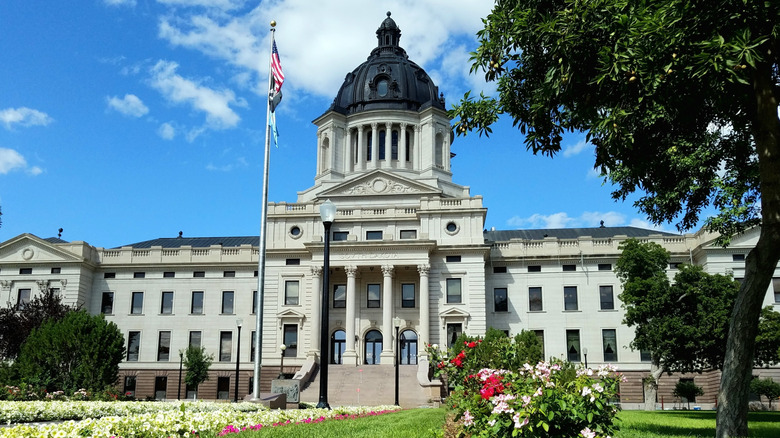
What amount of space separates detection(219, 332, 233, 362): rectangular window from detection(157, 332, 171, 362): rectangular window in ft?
14.7

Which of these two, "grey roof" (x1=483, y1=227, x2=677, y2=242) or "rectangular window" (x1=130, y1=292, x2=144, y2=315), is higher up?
"grey roof" (x1=483, y1=227, x2=677, y2=242)

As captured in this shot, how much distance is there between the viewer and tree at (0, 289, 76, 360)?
49281 mm

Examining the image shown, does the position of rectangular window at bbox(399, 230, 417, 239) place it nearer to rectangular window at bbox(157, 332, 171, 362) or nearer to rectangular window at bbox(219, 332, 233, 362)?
rectangular window at bbox(219, 332, 233, 362)

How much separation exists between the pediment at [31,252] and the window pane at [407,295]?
27.2 meters

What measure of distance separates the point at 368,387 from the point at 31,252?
3254 cm

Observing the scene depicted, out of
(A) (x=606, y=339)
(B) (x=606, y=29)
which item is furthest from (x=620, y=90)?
(A) (x=606, y=339)

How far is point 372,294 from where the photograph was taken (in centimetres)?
5556

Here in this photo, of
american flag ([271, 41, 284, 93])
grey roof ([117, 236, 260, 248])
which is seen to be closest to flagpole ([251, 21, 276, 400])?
american flag ([271, 41, 284, 93])

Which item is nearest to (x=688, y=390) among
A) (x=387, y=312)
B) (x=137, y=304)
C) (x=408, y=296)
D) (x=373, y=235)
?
(x=408, y=296)

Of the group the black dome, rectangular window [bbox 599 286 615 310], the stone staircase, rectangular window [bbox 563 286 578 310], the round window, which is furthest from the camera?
the round window

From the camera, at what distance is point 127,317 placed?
59188 millimetres

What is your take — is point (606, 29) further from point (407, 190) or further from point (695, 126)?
point (407, 190)

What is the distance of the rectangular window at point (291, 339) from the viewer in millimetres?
54844

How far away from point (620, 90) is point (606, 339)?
1827 inches
